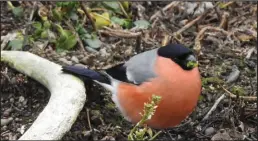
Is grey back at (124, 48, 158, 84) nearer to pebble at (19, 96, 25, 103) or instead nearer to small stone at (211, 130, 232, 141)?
small stone at (211, 130, 232, 141)

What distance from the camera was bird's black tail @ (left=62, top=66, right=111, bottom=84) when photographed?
114 inches

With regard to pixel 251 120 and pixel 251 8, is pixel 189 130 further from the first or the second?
pixel 251 8

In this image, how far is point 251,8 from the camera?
3.88 metres

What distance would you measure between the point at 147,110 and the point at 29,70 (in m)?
1.56

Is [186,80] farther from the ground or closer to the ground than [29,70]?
farther from the ground

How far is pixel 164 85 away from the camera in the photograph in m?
2.58

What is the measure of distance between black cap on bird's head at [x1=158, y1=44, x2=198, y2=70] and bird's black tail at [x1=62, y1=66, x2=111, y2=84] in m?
0.38

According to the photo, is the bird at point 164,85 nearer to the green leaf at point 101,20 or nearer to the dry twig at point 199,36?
the dry twig at point 199,36

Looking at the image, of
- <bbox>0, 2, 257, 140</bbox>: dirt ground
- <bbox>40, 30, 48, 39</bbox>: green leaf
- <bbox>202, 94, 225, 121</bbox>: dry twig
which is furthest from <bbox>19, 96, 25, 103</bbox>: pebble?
<bbox>202, 94, 225, 121</bbox>: dry twig

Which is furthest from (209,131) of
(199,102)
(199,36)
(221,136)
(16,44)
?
(16,44)

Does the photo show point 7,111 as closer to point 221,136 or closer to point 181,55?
point 181,55

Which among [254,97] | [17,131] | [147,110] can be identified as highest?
[147,110]

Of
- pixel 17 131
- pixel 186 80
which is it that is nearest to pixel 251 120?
pixel 186 80

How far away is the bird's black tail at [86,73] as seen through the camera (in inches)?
114
